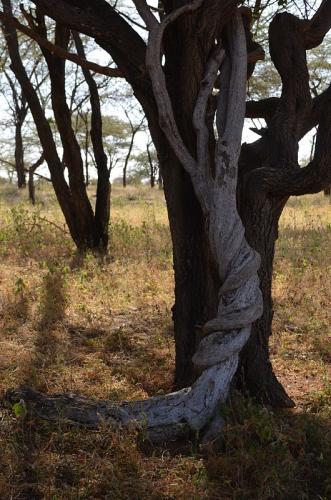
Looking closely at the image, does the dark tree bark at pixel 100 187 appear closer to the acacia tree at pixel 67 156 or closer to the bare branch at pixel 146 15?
the acacia tree at pixel 67 156

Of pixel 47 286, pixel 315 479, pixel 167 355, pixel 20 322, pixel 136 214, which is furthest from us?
pixel 136 214

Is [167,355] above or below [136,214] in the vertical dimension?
below

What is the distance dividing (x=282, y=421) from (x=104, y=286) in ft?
11.7

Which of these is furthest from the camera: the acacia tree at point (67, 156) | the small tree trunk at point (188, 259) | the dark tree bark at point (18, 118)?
the dark tree bark at point (18, 118)

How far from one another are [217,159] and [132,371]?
1.83 m

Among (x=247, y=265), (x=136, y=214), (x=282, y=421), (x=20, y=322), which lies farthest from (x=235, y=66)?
(x=136, y=214)

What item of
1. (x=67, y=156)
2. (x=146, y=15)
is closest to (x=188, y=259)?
(x=146, y=15)

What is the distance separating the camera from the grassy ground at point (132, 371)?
315 centimetres

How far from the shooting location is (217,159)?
3.98 metres

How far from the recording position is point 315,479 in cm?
323

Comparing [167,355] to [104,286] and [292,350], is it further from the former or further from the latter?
[104,286]

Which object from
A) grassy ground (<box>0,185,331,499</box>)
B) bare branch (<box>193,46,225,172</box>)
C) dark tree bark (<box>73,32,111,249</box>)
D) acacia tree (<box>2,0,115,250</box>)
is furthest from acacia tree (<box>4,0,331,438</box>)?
dark tree bark (<box>73,32,111,249</box>)

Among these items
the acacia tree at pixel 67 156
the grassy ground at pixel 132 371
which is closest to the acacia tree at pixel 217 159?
the grassy ground at pixel 132 371

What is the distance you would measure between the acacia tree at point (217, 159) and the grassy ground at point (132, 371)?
12.0 inches
